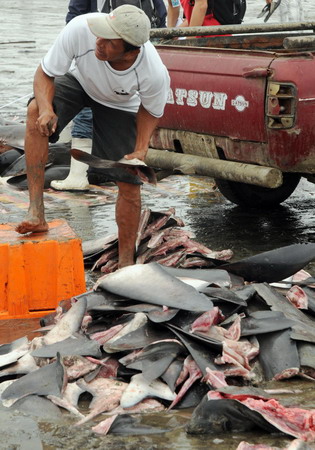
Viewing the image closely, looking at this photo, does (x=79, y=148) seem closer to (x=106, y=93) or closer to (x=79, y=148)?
(x=79, y=148)

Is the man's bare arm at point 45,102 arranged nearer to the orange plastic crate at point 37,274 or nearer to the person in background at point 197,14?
the orange plastic crate at point 37,274

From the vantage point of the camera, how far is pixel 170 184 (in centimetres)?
964

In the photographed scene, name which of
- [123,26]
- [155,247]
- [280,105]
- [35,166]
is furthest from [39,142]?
[280,105]

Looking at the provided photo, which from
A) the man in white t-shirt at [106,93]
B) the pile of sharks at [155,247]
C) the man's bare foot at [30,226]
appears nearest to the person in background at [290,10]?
the pile of sharks at [155,247]

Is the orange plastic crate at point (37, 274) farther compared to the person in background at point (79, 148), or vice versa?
the person in background at point (79, 148)

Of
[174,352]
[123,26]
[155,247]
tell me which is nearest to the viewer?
[174,352]

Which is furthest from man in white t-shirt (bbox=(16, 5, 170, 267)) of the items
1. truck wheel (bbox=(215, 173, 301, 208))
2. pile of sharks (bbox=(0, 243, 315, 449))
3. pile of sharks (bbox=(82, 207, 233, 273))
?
truck wheel (bbox=(215, 173, 301, 208))

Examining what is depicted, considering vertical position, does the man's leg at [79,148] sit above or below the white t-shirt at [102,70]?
below

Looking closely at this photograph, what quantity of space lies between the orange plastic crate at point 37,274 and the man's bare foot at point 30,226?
0.40 feet

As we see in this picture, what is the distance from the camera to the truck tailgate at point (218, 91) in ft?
22.3

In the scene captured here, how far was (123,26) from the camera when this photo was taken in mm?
5691

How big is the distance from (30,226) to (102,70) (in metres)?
1.14

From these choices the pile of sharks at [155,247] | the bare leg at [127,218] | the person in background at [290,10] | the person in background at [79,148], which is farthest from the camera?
the person in background at [290,10]

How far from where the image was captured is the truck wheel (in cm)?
830
